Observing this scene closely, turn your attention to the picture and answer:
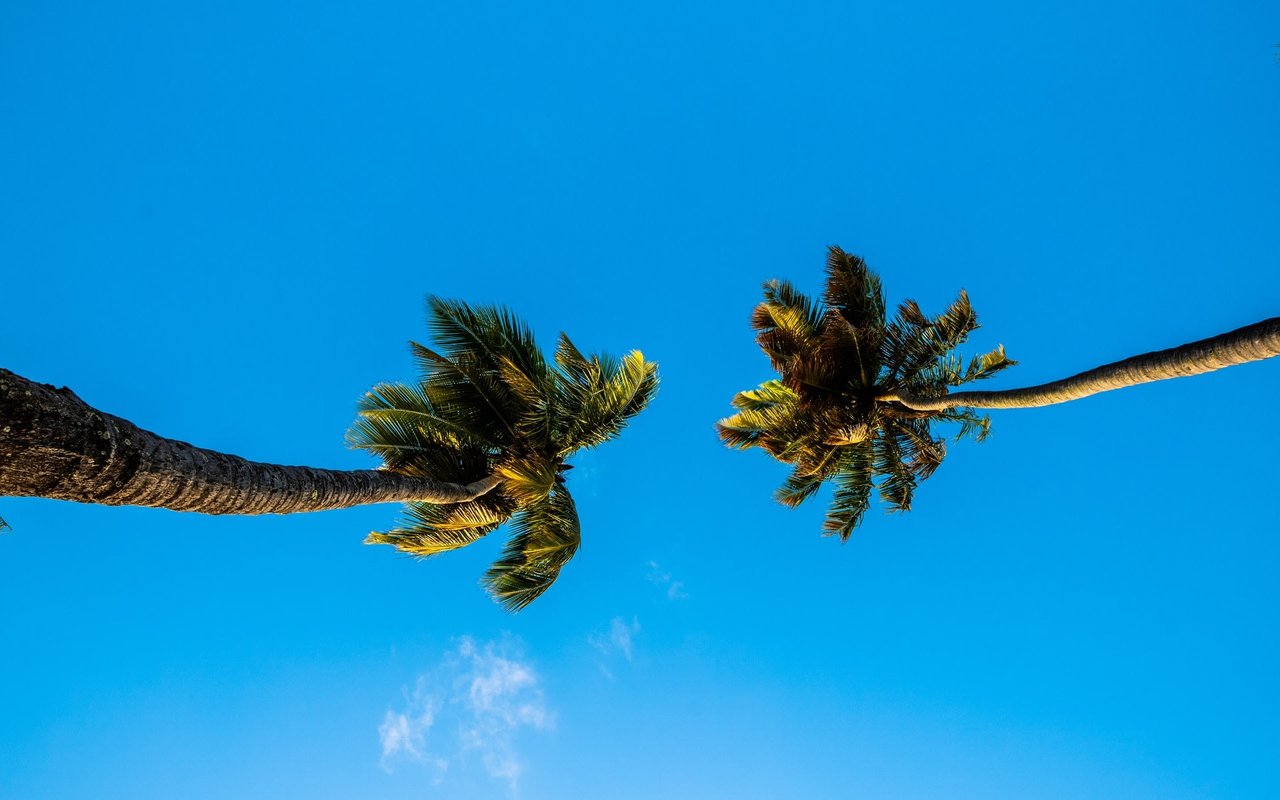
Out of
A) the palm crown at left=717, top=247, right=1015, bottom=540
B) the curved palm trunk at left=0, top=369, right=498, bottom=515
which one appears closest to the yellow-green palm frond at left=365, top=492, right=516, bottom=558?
the curved palm trunk at left=0, top=369, right=498, bottom=515

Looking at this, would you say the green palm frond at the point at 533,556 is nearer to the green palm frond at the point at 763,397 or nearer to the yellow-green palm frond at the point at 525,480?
the yellow-green palm frond at the point at 525,480

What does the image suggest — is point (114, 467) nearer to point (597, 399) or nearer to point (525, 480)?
point (525, 480)

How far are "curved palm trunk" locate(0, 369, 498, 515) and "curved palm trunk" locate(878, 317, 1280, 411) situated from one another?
9.78 meters

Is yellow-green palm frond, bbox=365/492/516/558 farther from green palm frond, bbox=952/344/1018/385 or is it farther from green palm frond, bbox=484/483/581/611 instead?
green palm frond, bbox=952/344/1018/385

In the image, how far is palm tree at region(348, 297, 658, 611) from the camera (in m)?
10.8

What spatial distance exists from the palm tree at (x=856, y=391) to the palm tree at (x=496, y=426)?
3.62 m

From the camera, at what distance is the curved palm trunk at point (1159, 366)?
618 cm

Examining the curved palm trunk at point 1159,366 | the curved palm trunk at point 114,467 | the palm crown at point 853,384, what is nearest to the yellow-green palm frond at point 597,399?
the palm crown at point 853,384

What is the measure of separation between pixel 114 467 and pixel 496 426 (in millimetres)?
7396

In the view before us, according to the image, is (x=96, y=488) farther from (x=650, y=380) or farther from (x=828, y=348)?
(x=828, y=348)

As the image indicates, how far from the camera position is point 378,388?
10633 millimetres

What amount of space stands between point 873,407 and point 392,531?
10054 millimetres

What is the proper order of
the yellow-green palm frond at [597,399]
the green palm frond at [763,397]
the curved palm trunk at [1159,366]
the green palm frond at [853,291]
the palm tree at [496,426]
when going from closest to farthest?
the curved palm trunk at [1159,366], the palm tree at [496,426], the yellow-green palm frond at [597,399], the green palm frond at [853,291], the green palm frond at [763,397]

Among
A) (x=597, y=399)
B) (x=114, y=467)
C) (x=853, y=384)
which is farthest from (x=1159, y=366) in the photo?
(x=114, y=467)
